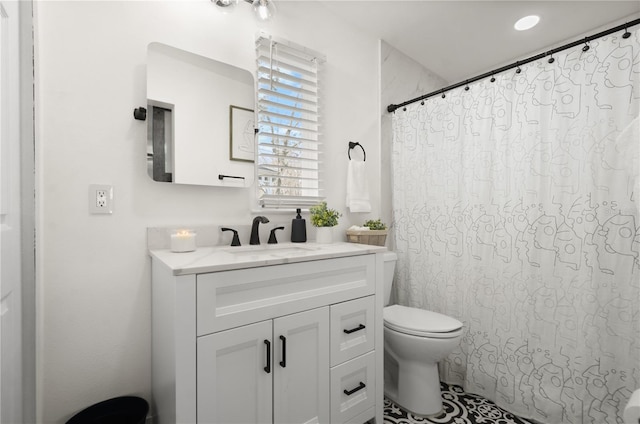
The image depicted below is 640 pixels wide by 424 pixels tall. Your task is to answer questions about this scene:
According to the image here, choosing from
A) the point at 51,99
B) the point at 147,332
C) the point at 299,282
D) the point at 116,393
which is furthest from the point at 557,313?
the point at 51,99

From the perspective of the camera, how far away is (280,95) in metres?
1.78

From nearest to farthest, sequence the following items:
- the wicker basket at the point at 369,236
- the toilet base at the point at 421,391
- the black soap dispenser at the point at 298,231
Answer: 1. the toilet base at the point at 421,391
2. the black soap dispenser at the point at 298,231
3. the wicker basket at the point at 369,236

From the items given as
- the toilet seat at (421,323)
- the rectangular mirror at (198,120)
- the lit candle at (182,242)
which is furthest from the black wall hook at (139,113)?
the toilet seat at (421,323)

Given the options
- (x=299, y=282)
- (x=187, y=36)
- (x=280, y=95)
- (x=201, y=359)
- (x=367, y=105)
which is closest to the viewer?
(x=201, y=359)

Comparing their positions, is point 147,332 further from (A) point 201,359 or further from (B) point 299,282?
(B) point 299,282

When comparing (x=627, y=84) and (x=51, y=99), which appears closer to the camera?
(x=51, y=99)

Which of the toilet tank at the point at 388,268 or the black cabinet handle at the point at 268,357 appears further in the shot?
the toilet tank at the point at 388,268

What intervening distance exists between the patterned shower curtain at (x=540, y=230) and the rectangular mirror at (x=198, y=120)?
1.24 m

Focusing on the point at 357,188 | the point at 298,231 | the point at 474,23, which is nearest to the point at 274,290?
the point at 298,231

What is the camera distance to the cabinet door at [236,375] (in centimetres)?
103

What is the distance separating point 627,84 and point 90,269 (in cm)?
245

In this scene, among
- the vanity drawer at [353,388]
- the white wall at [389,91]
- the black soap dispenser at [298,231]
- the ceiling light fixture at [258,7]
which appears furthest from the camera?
the white wall at [389,91]

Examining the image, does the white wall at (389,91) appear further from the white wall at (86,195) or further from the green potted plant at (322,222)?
the white wall at (86,195)

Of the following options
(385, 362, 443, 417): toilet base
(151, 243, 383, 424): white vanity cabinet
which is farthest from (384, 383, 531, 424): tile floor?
(151, 243, 383, 424): white vanity cabinet
